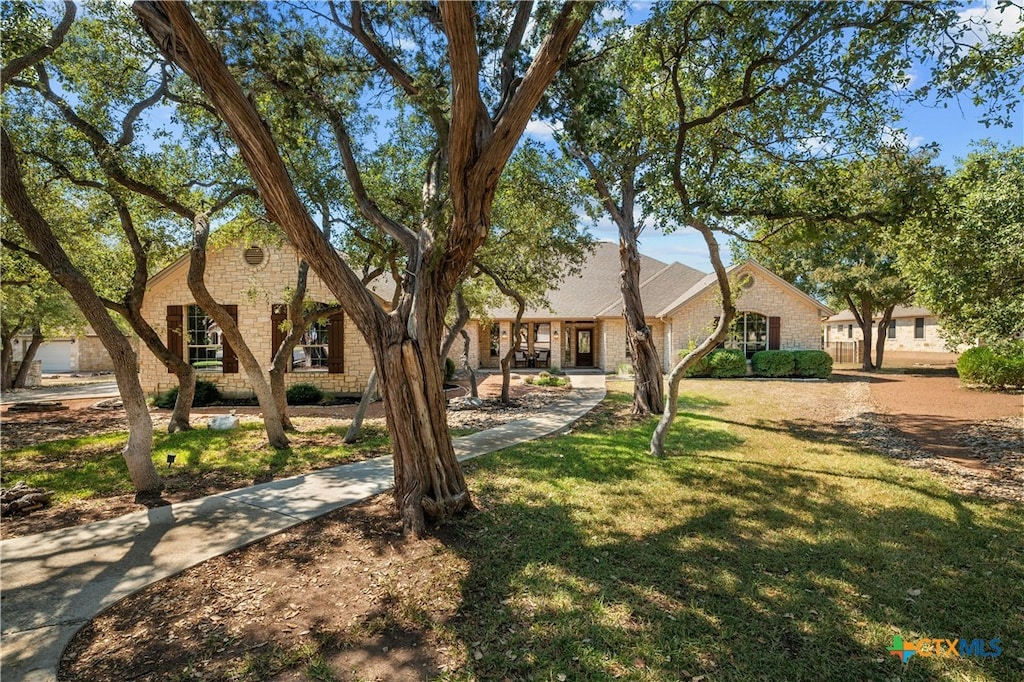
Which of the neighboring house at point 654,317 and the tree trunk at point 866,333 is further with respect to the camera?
the tree trunk at point 866,333

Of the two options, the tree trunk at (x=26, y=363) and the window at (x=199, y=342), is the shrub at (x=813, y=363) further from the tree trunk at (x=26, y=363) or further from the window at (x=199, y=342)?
the tree trunk at (x=26, y=363)

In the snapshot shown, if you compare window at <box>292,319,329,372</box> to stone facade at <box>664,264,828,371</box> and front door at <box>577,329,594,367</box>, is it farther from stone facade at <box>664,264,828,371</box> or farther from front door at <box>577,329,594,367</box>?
stone facade at <box>664,264,828,371</box>

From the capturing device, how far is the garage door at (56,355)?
105ft

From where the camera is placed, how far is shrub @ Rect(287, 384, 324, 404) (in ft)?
48.1

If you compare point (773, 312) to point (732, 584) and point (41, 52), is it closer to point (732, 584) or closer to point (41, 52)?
point (732, 584)

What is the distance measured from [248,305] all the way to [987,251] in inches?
730

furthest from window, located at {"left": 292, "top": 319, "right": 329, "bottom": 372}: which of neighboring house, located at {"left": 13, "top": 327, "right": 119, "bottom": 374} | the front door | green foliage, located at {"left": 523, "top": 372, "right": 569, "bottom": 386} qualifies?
neighboring house, located at {"left": 13, "top": 327, "right": 119, "bottom": 374}

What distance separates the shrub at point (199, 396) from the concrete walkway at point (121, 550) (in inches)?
410

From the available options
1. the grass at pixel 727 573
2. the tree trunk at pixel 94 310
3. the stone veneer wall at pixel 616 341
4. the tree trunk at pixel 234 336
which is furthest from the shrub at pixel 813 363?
the tree trunk at pixel 94 310

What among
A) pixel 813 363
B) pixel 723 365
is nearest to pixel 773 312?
pixel 813 363

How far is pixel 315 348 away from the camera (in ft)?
54.1

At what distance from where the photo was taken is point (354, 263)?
35.1 feet

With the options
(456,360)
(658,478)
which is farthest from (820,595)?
(456,360)

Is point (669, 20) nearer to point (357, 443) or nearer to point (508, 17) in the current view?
point (508, 17)
